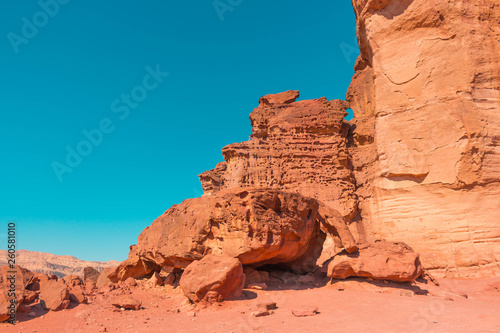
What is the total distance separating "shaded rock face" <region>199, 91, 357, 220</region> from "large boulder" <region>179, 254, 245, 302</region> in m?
7.69

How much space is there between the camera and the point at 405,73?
13281mm

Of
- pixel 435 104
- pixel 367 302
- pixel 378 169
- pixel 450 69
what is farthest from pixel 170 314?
pixel 450 69

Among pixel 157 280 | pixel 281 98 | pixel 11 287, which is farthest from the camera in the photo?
pixel 281 98

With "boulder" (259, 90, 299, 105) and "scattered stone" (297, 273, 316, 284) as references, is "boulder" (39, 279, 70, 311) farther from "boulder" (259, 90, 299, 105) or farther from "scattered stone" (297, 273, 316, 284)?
"boulder" (259, 90, 299, 105)

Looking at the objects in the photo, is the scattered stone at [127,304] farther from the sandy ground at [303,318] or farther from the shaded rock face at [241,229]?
the shaded rock face at [241,229]

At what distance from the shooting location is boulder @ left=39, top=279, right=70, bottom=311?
24.3 ft

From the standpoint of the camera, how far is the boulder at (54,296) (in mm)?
7408

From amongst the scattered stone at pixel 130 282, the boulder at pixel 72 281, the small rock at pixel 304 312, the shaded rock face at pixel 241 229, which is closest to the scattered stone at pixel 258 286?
the shaded rock face at pixel 241 229

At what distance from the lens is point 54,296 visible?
763 centimetres

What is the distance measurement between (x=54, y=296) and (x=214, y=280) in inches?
145

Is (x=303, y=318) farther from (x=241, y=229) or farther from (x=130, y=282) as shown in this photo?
(x=130, y=282)

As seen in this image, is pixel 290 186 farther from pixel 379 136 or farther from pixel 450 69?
pixel 450 69

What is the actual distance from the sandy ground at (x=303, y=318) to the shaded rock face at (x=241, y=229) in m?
0.98

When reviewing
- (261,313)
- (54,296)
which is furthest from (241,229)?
(54,296)
